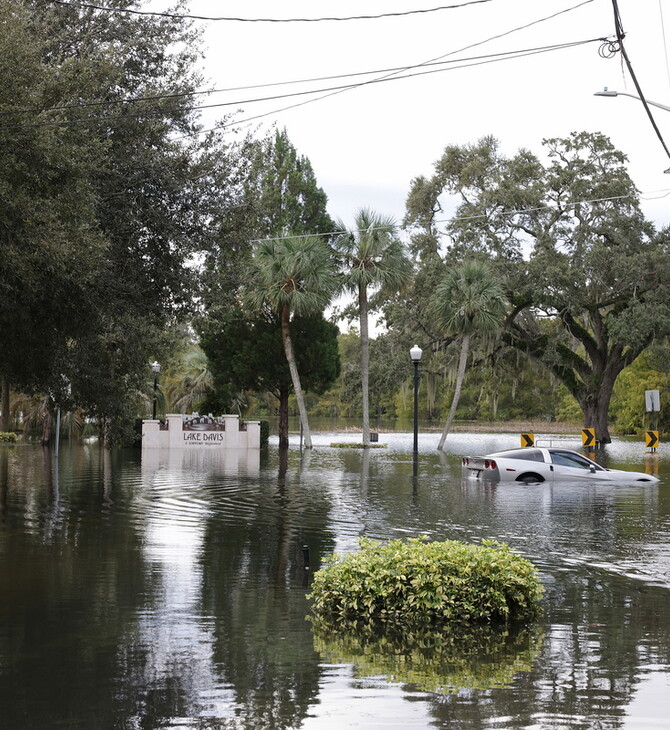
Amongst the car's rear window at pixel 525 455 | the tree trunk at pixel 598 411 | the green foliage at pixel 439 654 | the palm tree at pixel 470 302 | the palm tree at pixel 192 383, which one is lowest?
the green foliage at pixel 439 654

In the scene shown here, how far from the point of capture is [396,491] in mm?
22672

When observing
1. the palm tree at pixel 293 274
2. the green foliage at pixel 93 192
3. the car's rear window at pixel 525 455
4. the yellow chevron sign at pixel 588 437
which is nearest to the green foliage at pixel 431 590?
the green foliage at pixel 93 192

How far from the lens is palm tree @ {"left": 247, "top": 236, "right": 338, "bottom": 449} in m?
43.9

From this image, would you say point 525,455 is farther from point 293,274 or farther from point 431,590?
point 293,274

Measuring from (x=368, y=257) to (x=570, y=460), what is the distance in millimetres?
22274

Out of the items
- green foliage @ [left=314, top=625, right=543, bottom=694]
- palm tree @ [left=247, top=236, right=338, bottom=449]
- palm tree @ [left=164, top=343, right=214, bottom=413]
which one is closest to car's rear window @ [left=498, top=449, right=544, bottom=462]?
green foliage @ [left=314, top=625, right=543, bottom=694]

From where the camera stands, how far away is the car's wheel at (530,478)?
25578mm

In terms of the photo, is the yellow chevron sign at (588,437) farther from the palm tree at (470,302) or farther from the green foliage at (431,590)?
the green foliage at (431,590)

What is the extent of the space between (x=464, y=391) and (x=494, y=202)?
4690cm

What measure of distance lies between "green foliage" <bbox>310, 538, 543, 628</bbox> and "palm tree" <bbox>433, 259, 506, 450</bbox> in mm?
37091

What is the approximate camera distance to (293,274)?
4438 centimetres

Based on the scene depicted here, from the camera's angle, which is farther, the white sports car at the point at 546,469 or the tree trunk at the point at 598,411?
the tree trunk at the point at 598,411

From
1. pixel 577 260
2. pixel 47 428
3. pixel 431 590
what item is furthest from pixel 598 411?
pixel 431 590

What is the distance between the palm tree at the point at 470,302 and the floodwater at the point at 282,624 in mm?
25732
